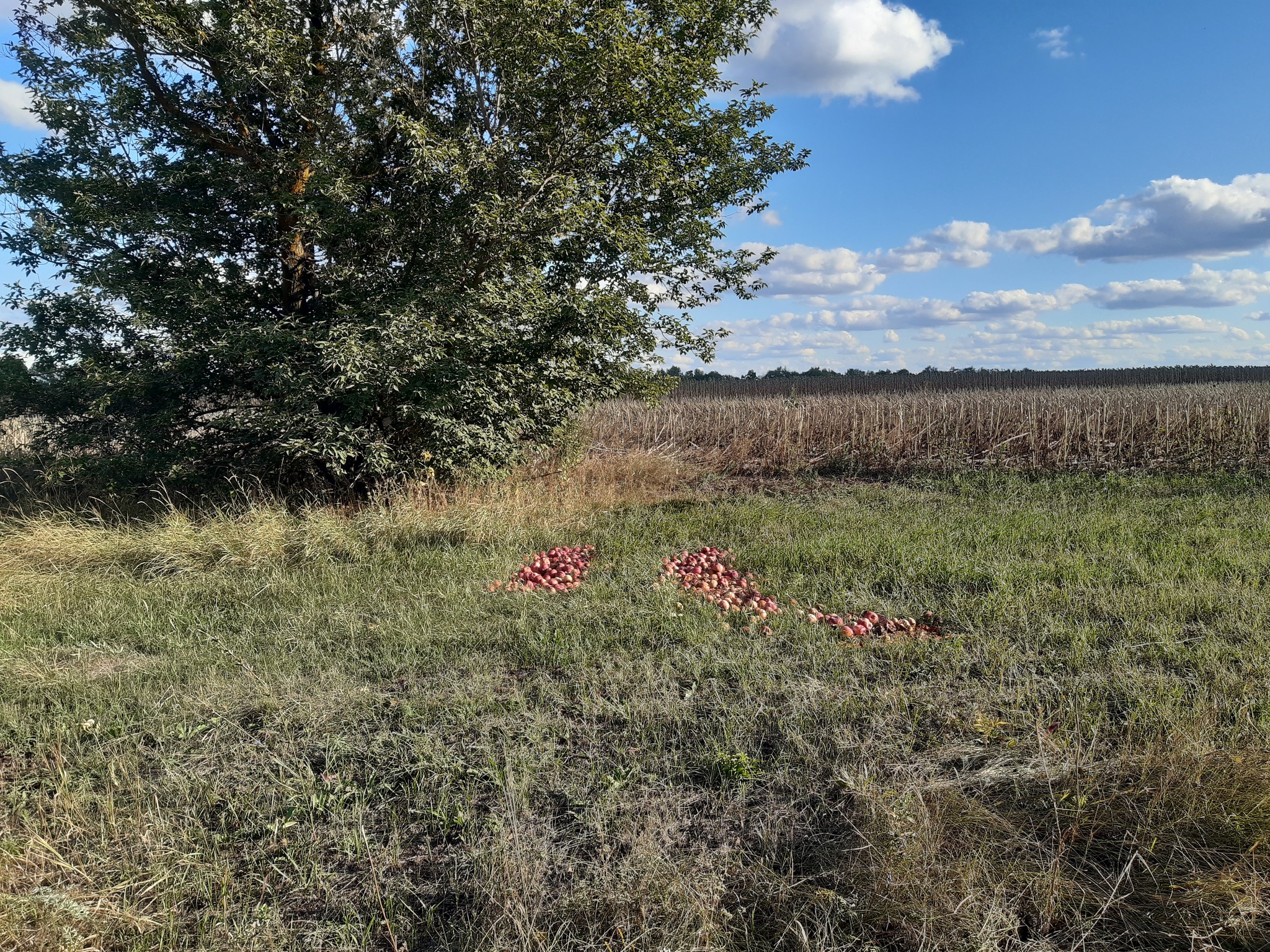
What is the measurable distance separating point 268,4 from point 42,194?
396 cm

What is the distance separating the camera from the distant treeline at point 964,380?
122ft

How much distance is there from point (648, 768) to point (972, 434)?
13662mm

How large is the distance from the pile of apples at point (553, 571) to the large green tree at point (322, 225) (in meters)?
2.92

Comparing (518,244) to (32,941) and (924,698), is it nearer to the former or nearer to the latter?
(924,698)

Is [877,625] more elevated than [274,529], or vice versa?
[274,529]

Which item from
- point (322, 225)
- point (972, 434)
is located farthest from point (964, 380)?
point (322, 225)

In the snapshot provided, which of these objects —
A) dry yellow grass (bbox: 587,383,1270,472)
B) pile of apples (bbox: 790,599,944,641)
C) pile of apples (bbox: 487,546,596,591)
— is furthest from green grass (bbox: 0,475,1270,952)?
dry yellow grass (bbox: 587,383,1270,472)

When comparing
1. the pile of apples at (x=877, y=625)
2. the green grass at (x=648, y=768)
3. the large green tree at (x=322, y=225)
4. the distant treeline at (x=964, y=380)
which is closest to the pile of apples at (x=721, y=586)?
the pile of apples at (x=877, y=625)

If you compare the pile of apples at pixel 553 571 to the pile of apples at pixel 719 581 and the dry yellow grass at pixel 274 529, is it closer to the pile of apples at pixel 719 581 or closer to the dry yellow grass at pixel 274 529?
the pile of apples at pixel 719 581

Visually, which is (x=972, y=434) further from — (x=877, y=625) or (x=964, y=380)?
(x=964, y=380)

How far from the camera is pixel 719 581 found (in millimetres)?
6238

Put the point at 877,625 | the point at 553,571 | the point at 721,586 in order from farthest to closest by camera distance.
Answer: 1. the point at 553,571
2. the point at 721,586
3. the point at 877,625

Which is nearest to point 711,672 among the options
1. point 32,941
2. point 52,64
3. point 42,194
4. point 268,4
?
point 32,941

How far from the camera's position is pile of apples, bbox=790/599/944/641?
4957 millimetres
